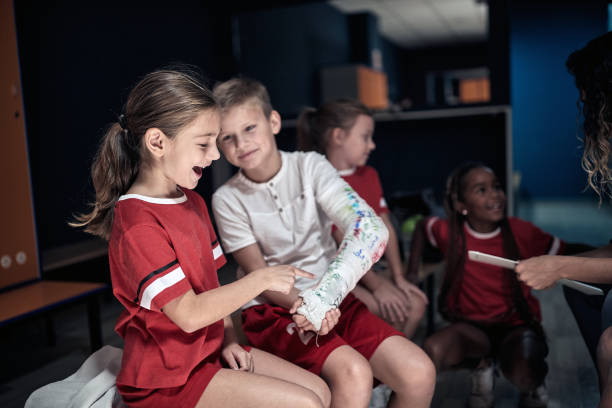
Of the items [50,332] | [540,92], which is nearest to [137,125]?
[50,332]

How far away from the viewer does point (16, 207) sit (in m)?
2.48

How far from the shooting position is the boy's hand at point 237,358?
1.16m

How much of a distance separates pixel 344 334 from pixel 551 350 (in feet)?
4.11

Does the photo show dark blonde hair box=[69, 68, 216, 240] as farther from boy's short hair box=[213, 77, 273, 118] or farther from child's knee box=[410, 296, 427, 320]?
child's knee box=[410, 296, 427, 320]

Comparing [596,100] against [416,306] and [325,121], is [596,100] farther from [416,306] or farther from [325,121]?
[325,121]

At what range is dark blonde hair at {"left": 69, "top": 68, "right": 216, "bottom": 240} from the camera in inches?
43.2

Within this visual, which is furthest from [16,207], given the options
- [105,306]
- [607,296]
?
[607,296]

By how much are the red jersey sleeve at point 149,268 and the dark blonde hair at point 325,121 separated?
3.13 ft

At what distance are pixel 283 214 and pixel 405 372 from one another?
1.59ft

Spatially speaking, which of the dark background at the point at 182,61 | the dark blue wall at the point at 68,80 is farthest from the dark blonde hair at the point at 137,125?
the dark blue wall at the point at 68,80

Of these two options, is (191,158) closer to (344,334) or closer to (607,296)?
(344,334)

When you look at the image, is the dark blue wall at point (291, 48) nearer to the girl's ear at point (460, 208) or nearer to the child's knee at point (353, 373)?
the girl's ear at point (460, 208)

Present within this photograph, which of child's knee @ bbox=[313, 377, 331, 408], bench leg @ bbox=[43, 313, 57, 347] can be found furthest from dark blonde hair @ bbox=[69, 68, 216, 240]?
bench leg @ bbox=[43, 313, 57, 347]

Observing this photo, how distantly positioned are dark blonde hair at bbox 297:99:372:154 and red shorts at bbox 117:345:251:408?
1021 mm
